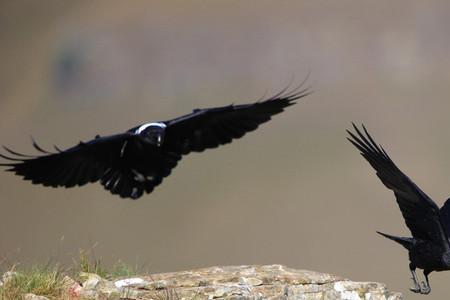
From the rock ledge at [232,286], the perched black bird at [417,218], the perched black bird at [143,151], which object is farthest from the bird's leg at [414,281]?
the perched black bird at [143,151]

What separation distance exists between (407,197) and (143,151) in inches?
146

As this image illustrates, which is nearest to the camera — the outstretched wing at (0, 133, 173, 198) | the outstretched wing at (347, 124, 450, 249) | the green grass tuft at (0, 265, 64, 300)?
the green grass tuft at (0, 265, 64, 300)

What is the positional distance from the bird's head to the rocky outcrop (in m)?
3.24

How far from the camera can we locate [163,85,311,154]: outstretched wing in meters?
12.2

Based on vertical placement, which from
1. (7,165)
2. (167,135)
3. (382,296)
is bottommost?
(382,296)

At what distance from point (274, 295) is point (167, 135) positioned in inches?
188

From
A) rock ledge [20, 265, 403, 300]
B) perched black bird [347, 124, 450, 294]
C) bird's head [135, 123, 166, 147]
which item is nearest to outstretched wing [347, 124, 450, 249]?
perched black bird [347, 124, 450, 294]

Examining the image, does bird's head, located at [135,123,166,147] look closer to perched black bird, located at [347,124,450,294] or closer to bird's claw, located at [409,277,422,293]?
perched black bird, located at [347,124,450,294]

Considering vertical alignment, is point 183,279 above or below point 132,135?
below

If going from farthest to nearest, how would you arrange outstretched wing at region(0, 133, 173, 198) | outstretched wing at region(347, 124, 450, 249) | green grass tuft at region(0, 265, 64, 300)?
Answer: outstretched wing at region(0, 133, 173, 198) < outstretched wing at region(347, 124, 450, 249) < green grass tuft at region(0, 265, 64, 300)

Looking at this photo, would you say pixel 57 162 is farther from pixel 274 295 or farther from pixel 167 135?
pixel 274 295

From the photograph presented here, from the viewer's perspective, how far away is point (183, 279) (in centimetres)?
803

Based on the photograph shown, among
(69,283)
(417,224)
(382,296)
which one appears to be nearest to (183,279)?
(69,283)

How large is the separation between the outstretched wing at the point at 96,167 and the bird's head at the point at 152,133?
0.11m
